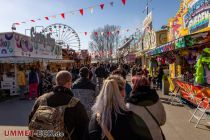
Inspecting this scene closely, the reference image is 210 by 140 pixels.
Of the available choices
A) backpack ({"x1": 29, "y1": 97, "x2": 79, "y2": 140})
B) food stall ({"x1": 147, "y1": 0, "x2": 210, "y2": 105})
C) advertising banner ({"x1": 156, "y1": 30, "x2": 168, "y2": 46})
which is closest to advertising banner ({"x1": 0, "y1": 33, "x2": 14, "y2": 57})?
food stall ({"x1": 147, "y1": 0, "x2": 210, "y2": 105})

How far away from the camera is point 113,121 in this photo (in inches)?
98.8

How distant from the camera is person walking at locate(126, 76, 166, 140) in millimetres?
3291

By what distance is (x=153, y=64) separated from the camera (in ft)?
70.3

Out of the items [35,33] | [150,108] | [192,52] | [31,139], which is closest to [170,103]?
[192,52]

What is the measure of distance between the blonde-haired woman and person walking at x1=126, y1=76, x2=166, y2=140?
0.61 m

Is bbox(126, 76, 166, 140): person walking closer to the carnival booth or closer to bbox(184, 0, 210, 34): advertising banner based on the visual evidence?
bbox(184, 0, 210, 34): advertising banner

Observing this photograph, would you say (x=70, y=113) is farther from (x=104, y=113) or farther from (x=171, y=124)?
(x=171, y=124)

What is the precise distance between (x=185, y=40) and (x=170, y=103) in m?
3.19

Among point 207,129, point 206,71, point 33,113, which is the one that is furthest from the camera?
point 206,71

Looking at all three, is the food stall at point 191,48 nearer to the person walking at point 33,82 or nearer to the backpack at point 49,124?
the backpack at point 49,124

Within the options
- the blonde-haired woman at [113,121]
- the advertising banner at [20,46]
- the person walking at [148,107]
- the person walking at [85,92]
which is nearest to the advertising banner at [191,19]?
the person walking at [85,92]

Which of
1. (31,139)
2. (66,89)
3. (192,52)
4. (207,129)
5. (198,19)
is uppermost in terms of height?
(198,19)

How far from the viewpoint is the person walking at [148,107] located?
130 inches

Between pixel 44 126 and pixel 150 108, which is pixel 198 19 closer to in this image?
pixel 150 108
